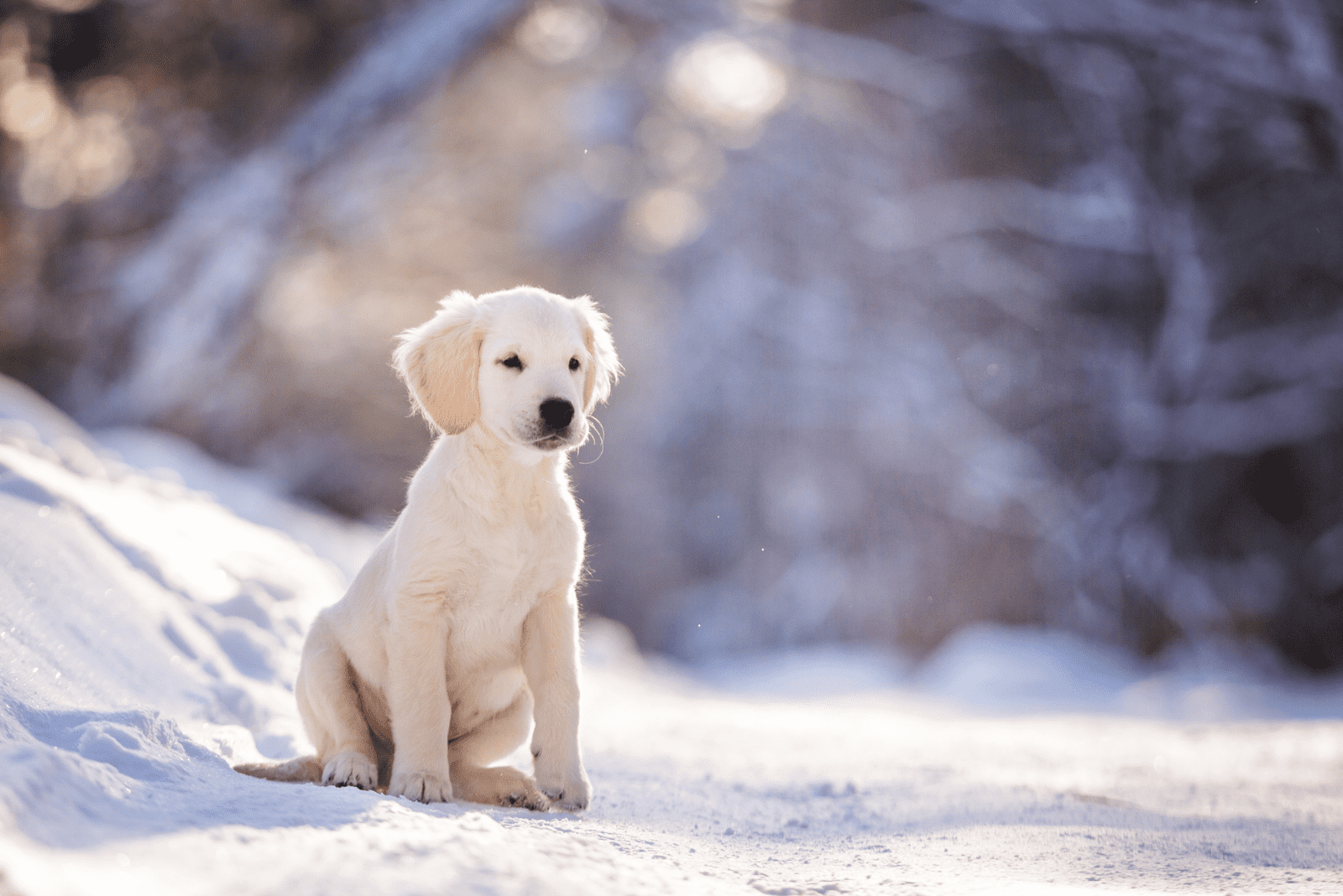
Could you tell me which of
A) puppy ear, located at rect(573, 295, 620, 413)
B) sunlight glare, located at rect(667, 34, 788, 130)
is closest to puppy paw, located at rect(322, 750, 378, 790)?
puppy ear, located at rect(573, 295, 620, 413)

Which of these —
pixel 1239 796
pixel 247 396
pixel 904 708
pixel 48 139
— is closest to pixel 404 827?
pixel 1239 796

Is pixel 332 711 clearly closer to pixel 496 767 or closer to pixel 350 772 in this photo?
pixel 350 772

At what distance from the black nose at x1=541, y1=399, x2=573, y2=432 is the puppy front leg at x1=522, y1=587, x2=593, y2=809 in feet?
1.74

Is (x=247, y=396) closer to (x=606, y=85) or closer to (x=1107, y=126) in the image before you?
(x=606, y=85)

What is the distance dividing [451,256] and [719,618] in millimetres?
6876

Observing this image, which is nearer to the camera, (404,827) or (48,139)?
(404,827)

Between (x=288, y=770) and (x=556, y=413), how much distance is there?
1265 mm

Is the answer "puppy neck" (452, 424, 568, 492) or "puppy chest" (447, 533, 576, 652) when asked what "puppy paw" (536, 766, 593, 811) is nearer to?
"puppy chest" (447, 533, 576, 652)

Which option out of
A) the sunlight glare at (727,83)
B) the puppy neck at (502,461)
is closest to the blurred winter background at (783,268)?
the sunlight glare at (727,83)

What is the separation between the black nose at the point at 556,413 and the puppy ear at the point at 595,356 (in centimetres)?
31

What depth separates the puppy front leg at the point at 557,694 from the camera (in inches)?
104

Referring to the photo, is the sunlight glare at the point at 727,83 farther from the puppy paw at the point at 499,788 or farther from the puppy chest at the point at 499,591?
the puppy paw at the point at 499,788

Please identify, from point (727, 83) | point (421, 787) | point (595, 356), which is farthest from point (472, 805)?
point (727, 83)

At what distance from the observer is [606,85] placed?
536 inches
